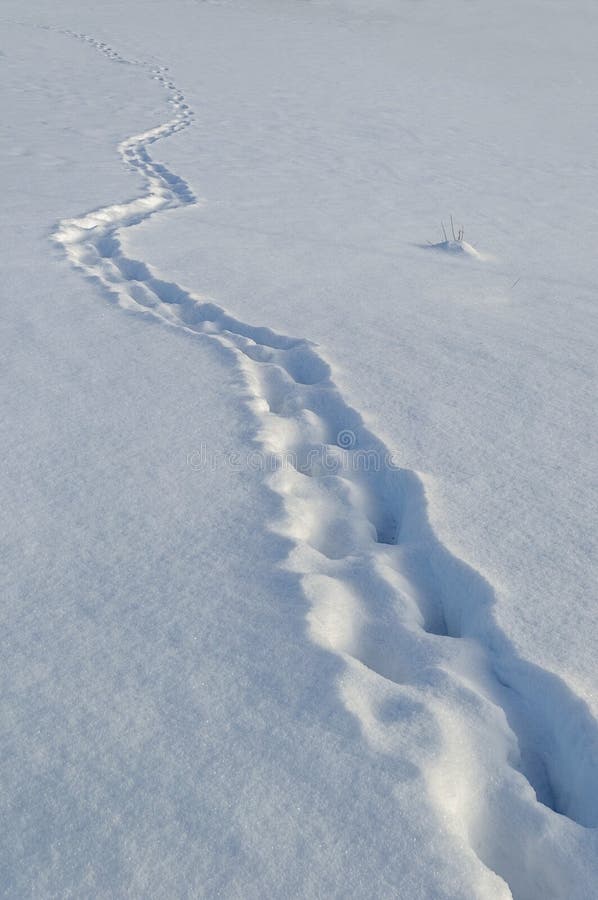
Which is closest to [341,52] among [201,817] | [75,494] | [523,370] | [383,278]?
[383,278]

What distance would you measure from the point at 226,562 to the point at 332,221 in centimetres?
370

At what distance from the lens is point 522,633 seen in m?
1.73

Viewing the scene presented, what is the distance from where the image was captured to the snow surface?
1.32 m

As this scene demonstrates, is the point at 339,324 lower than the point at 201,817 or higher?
lower

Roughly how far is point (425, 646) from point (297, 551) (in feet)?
1.46

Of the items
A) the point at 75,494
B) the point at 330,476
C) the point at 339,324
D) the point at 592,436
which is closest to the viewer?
the point at 75,494

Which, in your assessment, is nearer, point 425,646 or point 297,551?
point 425,646

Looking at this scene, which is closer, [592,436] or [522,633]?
[522,633]

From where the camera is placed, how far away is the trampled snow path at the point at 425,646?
4.48 ft

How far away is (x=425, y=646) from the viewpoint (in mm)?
1714

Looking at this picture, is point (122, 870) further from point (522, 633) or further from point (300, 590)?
point (522, 633)

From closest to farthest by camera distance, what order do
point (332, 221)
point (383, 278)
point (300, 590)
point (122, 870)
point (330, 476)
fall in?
point (122, 870) → point (300, 590) → point (330, 476) → point (383, 278) → point (332, 221)

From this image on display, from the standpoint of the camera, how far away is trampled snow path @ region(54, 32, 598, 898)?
1.37 metres

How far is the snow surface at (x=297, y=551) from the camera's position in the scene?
1.32m
